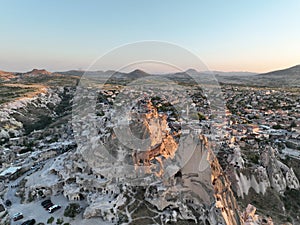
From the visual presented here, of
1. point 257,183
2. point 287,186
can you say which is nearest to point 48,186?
point 257,183

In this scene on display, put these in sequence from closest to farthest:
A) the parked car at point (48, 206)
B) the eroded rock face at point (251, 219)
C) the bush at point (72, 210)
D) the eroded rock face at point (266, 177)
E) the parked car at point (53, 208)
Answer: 1. the bush at point (72, 210)
2. the parked car at point (53, 208)
3. the parked car at point (48, 206)
4. the eroded rock face at point (251, 219)
5. the eroded rock face at point (266, 177)

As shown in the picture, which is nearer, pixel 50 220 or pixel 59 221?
pixel 59 221

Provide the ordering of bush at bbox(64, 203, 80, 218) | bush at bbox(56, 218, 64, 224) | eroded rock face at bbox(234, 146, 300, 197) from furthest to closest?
eroded rock face at bbox(234, 146, 300, 197) → bush at bbox(64, 203, 80, 218) → bush at bbox(56, 218, 64, 224)

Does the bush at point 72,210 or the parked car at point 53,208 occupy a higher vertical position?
the bush at point 72,210

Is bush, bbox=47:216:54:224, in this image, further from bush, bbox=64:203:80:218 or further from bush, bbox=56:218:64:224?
bush, bbox=64:203:80:218

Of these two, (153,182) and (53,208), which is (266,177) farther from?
(53,208)

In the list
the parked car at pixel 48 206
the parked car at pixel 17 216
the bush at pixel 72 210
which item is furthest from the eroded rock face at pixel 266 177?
the parked car at pixel 17 216

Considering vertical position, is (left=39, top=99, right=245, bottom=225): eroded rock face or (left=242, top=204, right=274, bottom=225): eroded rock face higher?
(left=39, top=99, right=245, bottom=225): eroded rock face

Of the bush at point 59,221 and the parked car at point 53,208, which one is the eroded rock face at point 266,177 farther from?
the parked car at point 53,208

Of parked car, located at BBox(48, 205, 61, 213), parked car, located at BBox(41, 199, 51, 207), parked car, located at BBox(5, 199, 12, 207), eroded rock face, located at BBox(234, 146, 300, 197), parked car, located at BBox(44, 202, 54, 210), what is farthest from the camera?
eroded rock face, located at BBox(234, 146, 300, 197)

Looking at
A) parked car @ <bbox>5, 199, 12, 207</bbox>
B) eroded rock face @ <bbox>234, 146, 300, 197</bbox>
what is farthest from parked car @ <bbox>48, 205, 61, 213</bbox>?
eroded rock face @ <bbox>234, 146, 300, 197</bbox>

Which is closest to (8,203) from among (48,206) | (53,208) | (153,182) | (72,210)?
(48,206)

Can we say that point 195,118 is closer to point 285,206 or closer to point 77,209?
point 285,206
